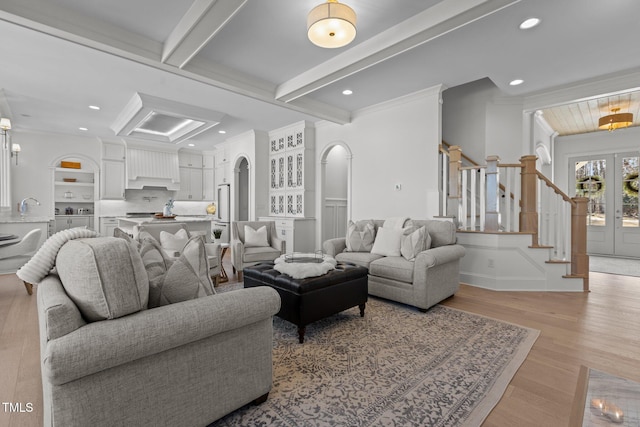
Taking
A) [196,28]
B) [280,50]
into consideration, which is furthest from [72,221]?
[280,50]

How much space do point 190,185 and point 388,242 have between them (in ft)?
22.9

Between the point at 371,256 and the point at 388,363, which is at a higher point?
the point at 371,256

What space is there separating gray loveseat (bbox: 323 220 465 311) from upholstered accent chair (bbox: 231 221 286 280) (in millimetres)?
1344

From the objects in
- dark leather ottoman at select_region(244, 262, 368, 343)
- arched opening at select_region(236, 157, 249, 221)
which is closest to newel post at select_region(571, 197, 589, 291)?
dark leather ottoman at select_region(244, 262, 368, 343)

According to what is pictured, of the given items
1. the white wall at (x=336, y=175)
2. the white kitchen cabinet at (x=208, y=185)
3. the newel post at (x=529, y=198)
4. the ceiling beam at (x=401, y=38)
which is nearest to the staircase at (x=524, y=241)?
the newel post at (x=529, y=198)

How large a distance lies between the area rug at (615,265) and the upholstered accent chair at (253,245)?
5.56 meters

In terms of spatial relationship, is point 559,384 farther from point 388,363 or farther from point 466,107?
point 466,107

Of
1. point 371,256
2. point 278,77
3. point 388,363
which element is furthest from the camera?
point 278,77

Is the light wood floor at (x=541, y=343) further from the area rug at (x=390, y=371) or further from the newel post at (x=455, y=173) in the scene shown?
the newel post at (x=455, y=173)

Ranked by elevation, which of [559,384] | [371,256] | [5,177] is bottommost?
[559,384]

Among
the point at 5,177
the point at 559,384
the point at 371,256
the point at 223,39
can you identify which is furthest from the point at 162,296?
the point at 5,177

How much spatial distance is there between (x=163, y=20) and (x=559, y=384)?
14.6 ft

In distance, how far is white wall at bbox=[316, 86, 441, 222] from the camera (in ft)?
15.3

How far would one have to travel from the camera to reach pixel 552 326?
2.85m
